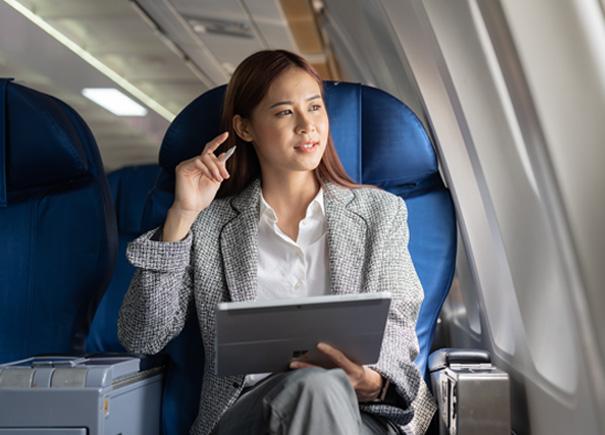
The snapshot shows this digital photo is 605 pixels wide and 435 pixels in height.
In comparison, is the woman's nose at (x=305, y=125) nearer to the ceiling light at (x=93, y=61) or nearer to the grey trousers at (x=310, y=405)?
the grey trousers at (x=310, y=405)

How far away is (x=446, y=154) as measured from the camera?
115 inches

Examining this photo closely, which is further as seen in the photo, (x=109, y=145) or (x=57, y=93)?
(x=109, y=145)

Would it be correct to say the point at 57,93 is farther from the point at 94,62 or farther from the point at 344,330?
the point at 344,330

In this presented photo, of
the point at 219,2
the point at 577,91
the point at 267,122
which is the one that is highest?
the point at 219,2

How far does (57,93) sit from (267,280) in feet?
26.1

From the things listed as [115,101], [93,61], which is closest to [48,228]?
[93,61]

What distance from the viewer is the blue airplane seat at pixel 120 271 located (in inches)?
132

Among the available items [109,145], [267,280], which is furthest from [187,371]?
[109,145]

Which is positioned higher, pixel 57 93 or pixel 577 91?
pixel 57 93

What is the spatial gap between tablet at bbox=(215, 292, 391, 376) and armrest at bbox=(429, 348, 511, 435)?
0.32 m

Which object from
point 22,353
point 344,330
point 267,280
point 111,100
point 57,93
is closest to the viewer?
point 344,330

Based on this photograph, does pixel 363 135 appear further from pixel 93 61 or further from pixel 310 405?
pixel 93 61

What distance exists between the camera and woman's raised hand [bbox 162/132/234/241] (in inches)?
91.7

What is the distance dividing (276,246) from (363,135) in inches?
18.8
